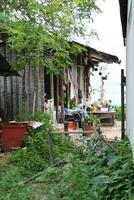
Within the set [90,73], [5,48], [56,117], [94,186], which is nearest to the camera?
[94,186]

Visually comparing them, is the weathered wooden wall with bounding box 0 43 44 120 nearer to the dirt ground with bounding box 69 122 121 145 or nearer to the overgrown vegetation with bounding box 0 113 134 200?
the dirt ground with bounding box 69 122 121 145

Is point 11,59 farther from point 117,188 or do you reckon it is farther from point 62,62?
point 117,188

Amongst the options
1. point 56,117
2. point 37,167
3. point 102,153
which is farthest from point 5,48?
point 102,153

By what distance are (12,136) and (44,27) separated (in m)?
2.66

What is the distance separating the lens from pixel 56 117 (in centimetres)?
1673

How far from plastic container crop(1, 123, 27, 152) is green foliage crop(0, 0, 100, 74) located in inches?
70.1

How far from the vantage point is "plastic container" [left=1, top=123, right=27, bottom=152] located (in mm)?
11188

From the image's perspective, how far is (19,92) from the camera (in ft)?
47.5

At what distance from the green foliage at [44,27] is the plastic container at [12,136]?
178cm

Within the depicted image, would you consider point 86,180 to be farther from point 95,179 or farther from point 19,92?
point 19,92

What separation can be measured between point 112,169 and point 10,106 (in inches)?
337

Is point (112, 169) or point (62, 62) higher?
point (62, 62)

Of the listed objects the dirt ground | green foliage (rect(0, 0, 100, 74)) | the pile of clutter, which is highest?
green foliage (rect(0, 0, 100, 74))

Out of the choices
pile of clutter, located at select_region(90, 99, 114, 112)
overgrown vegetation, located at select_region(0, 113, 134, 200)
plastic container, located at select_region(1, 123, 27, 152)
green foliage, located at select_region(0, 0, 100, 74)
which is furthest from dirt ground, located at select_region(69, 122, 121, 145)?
pile of clutter, located at select_region(90, 99, 114, 112)
